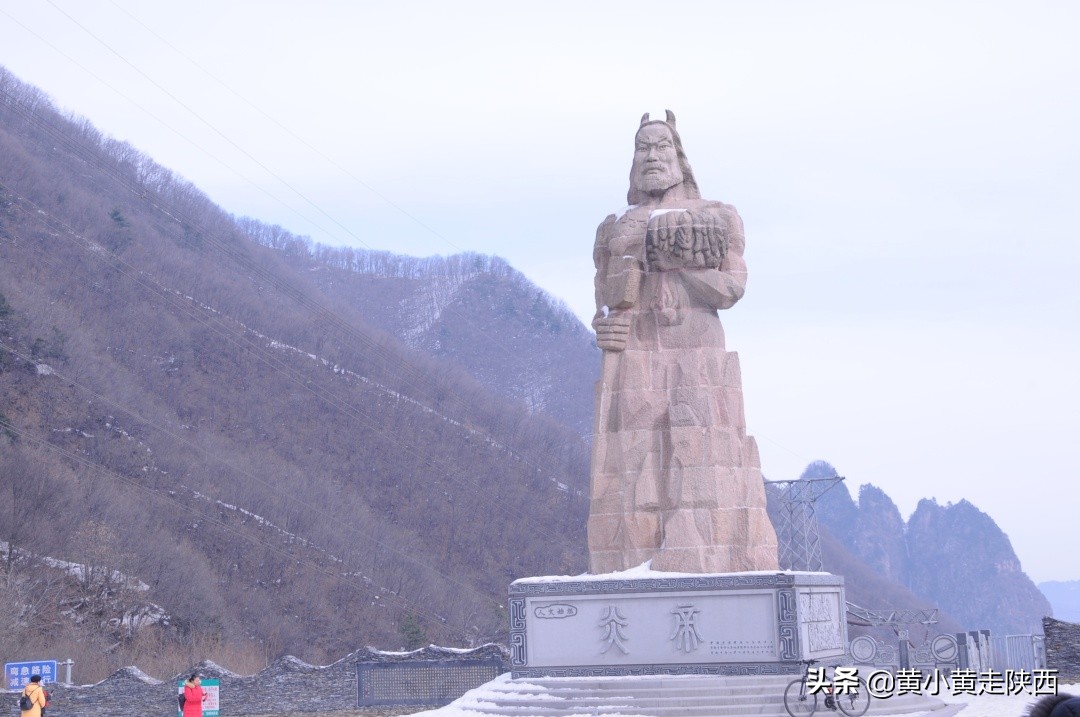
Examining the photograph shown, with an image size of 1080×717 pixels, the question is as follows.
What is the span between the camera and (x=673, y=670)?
45.4 ft

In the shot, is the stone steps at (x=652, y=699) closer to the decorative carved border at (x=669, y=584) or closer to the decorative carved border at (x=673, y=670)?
the decorative carved border at (x=673, y=670)

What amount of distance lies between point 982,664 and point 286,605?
2573 cm

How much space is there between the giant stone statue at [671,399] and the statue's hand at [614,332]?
0.04 ft

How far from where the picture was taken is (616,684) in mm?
13758

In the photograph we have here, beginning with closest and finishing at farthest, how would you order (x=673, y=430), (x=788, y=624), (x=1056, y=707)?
(x=1056, y=707)
(x=788, y=624)
(x=673, y=430)

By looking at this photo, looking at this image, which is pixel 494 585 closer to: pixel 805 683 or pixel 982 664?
pixel 982 664

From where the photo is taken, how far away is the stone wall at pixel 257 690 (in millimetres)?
20906

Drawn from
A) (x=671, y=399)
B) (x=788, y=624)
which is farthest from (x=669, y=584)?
(x=671, y=399)

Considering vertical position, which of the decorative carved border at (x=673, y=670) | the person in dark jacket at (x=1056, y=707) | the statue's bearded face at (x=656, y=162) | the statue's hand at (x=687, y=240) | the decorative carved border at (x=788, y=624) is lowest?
the decorative carved border at (x=673, y=670)

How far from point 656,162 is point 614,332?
2.27 metres

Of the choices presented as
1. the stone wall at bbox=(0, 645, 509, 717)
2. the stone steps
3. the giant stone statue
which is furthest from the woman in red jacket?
the giant stone statue

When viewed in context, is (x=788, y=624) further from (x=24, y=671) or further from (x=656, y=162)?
(x=24, y=671)

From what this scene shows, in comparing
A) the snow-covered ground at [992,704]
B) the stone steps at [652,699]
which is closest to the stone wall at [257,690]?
the stone steps at [652,699]

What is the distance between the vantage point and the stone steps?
12.9 m
